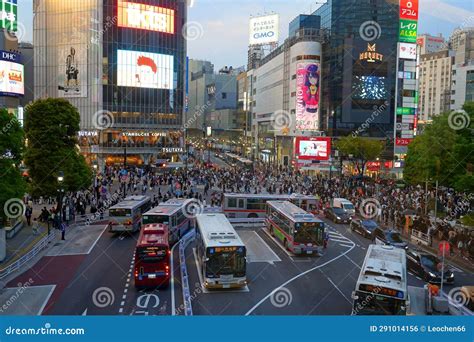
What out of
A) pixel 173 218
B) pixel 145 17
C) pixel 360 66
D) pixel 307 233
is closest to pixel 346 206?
pixel 307 233

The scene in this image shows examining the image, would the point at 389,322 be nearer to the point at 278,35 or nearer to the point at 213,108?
the point at 278,35

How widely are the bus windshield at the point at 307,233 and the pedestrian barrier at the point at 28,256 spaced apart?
40.2 ft

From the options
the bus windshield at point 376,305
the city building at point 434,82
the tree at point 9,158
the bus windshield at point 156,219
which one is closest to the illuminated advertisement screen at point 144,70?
the bus windshield at point 156,219

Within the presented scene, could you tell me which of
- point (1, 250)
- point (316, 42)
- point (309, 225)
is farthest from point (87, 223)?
point (316, 42)

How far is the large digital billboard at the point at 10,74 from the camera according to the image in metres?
48.8

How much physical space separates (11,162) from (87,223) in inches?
455

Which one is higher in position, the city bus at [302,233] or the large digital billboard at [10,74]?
the large digital billboard at [10,74]

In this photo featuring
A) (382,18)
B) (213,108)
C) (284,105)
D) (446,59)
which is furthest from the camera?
(213,108)

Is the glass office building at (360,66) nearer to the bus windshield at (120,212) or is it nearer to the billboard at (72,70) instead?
the billboard at (72,70)

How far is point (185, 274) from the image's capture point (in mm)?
19406

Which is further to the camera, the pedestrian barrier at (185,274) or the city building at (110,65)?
the city building at (110,65)

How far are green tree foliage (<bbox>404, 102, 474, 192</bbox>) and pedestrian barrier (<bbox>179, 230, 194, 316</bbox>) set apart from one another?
16.4 meters

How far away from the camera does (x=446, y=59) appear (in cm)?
13425

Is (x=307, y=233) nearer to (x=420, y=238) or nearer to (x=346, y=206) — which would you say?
(x=420, y=238)
